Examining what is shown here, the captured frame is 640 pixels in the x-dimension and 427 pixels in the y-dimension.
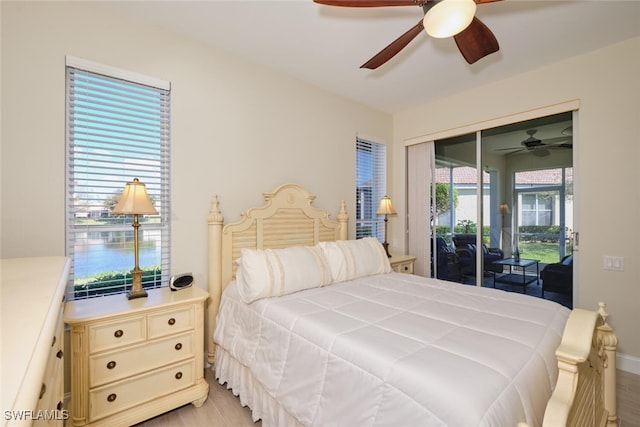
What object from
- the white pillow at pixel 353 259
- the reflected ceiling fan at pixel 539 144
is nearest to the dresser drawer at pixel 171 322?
the white pillow at pixel 353 259

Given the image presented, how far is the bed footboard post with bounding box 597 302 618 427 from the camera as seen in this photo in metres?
1.56

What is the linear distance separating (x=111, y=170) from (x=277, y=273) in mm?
1403

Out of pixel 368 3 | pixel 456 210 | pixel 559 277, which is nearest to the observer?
pixel 368 3

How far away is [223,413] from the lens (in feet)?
6.34

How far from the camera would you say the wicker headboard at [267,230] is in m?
2.40

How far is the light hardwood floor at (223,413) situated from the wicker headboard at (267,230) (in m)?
0.38

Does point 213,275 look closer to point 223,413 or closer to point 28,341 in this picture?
point 223,413

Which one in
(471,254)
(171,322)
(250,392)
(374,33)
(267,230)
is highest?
(374,33)

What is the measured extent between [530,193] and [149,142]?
147 inches

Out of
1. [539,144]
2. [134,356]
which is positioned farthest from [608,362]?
[134,356]

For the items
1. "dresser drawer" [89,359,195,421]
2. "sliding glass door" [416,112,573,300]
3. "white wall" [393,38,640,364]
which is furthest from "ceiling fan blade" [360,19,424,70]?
"dresser drawer" [89,359,195,421]

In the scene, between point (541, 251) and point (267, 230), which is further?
point (541, 251)

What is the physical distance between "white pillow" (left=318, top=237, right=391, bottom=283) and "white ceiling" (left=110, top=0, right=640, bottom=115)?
5.68ft

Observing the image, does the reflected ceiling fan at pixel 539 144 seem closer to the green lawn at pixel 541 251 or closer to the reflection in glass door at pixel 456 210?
the reflection in glass door at pixel 456 210
